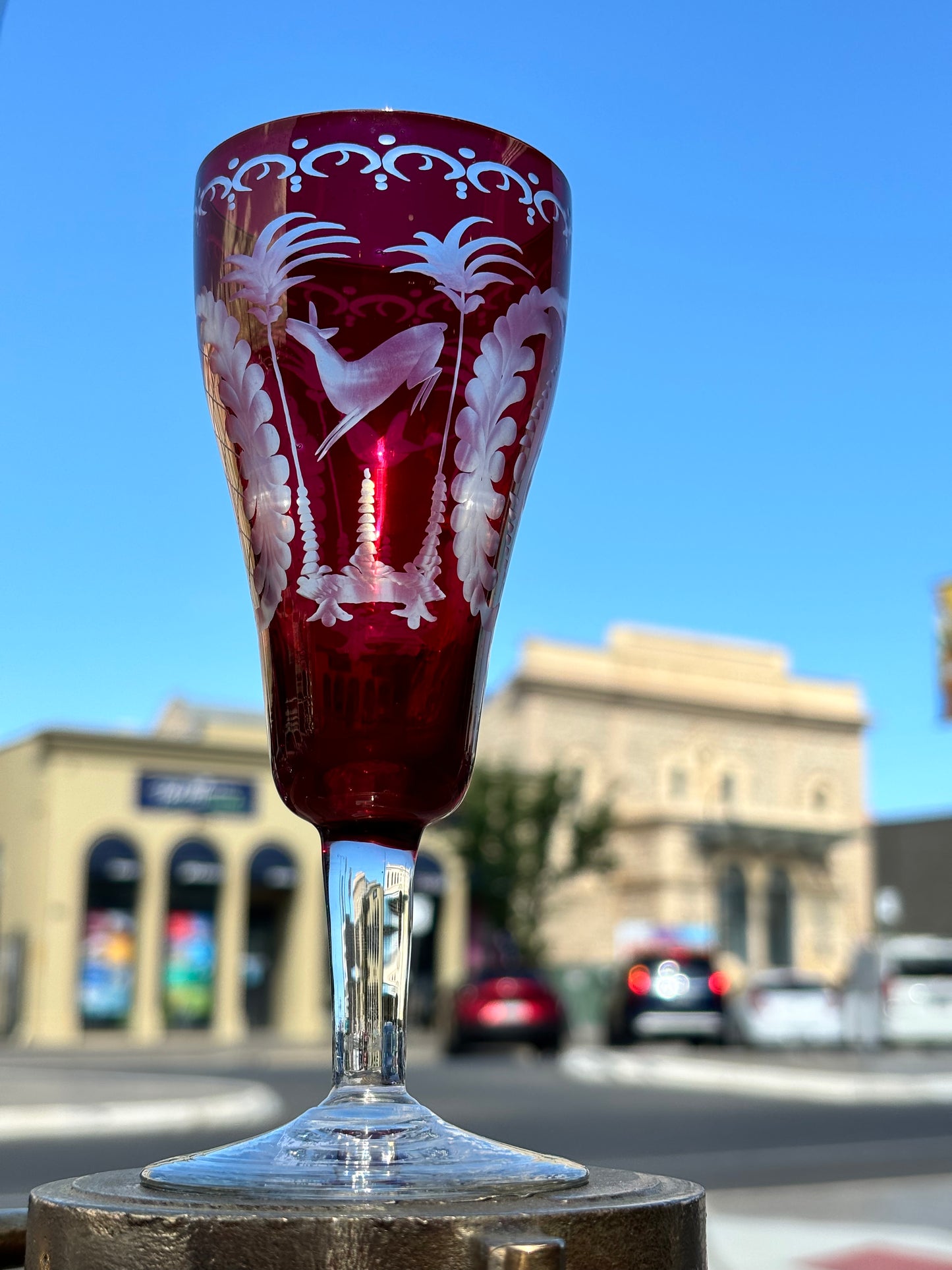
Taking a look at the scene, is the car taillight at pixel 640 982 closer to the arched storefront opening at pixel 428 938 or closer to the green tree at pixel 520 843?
the arched storefront opening at pixel 428 938

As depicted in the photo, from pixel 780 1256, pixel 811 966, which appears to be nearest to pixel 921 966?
pixel 811 966

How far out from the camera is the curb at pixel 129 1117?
30.3ft

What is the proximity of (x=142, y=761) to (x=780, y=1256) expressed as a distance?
26.6 meters

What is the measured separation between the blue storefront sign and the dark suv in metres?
12.2

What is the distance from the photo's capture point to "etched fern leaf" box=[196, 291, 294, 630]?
1032 mm

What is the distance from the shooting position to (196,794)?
102ft

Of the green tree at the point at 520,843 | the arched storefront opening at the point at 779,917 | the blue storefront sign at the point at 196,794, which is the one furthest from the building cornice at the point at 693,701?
the blue storefront sign at the point at 196,794

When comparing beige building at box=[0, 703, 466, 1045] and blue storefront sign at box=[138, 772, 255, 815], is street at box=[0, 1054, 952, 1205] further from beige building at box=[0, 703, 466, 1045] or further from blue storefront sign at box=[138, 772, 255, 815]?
blue storefront sign at box=[138, 772, 255, 815]

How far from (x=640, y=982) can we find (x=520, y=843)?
13640 millimetres

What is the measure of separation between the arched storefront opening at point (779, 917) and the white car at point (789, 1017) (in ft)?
66.9

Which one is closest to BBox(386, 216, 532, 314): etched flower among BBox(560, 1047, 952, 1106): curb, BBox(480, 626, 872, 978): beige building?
BBox(560, 1047, 952, 1106): curb

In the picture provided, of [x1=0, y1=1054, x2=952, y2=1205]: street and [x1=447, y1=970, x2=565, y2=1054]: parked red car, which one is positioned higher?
[x1=447, y1=970, x2=565, y2=1054]: parked red car

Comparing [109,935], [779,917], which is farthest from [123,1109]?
[779,917]

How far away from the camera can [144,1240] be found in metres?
0.83
